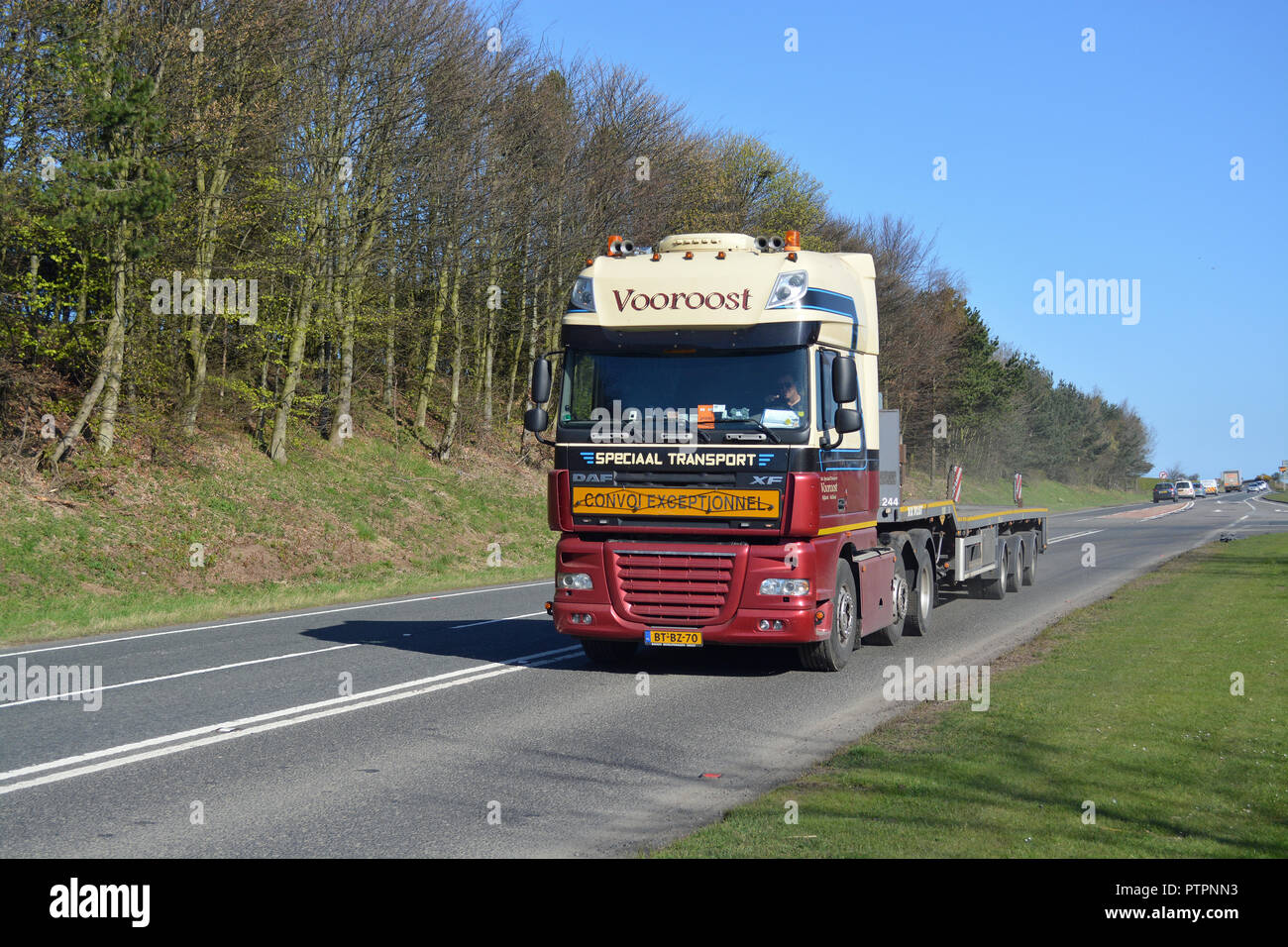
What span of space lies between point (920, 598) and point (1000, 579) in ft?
17.3

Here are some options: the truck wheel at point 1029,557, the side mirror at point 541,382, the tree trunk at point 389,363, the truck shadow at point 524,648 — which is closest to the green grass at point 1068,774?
the truck shadow at point 524,648

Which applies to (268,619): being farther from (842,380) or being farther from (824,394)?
(842,380)

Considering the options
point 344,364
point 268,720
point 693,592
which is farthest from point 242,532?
point 268,720

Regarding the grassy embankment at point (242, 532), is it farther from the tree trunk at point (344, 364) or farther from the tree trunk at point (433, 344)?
the tree trunk at point (433, 344)

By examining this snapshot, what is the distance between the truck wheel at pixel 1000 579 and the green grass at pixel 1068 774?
6.83 m

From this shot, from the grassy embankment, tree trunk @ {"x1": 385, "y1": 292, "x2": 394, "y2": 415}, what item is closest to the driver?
the grassy embankment

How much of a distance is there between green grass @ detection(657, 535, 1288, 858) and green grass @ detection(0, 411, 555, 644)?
38.1ft

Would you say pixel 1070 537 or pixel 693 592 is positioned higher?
pixel 693 592

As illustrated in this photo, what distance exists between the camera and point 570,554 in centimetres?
1117

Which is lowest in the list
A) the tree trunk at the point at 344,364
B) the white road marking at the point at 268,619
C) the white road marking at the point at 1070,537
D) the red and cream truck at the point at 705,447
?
the white road marking at the point at 1070,537

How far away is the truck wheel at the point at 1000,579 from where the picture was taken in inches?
760

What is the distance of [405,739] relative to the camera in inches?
331

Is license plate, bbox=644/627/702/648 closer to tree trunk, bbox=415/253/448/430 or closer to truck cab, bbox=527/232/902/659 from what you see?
truck cab, bbox=527/232/902/659
